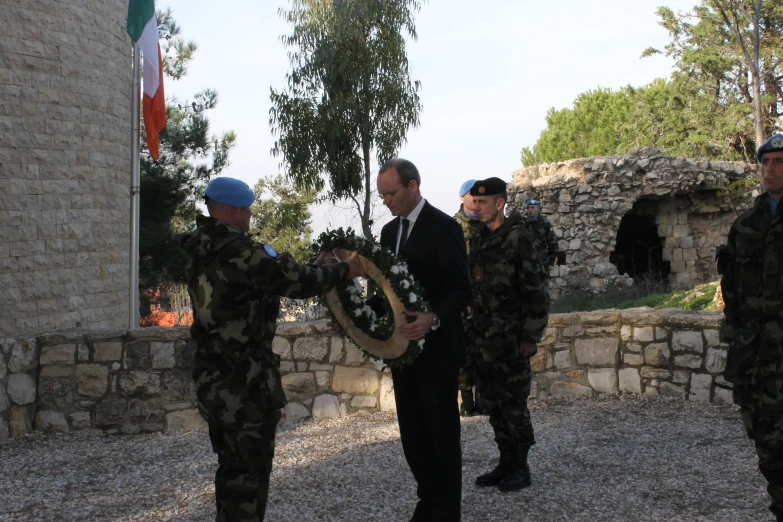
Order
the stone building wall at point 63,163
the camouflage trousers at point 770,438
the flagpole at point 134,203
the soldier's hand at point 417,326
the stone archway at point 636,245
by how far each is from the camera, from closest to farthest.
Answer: the camouflage trousers at point 770,438, the soldier's hand at point 417,326, the stone building wall at point 63,163, the flagpole at point 134,203, the stone archway at point 636,245

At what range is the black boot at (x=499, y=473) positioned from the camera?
4.75 metres

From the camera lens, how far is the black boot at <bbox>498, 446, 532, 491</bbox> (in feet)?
15.2

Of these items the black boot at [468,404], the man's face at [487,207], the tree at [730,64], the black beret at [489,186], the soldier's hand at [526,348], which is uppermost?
the tree at [730,64]

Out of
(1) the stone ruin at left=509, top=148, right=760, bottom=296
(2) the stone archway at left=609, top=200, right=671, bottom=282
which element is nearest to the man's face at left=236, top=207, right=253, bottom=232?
(1) the stone ruin at left=509, top=148, right=760, bottom=296

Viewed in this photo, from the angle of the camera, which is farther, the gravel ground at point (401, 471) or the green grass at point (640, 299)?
the green grass at point (640, 299)

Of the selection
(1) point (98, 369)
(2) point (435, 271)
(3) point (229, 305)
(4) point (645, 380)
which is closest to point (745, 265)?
(2) point (435, 271)

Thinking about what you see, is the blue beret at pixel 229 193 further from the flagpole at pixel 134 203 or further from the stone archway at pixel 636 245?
the stone archway at pixel 636 245

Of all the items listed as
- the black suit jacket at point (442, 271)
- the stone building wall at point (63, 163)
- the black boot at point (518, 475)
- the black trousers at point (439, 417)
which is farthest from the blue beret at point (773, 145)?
the stone building wall at point (63, 163)

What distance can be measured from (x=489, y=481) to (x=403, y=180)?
2092 mm

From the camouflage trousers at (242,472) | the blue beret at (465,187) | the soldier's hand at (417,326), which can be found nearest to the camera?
the camouflage trousers at (242,472)

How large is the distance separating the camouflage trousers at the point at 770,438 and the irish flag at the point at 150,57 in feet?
32.1

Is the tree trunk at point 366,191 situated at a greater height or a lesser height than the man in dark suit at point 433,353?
greater

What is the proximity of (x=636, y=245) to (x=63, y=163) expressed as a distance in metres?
15.7

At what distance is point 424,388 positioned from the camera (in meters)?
3.72
